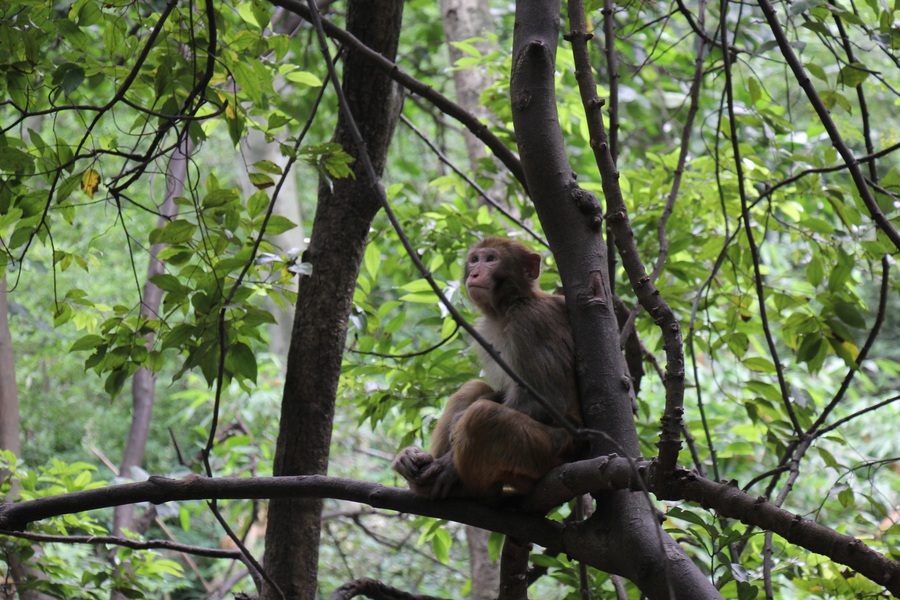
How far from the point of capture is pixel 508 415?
8.81 feet

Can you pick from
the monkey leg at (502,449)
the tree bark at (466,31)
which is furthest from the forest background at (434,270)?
the tree bark at (466,31)

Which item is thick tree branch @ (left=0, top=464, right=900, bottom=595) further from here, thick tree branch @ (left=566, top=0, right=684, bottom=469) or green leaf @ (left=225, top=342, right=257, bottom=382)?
green leaf @ (left=225, top=342, right=257, bottom=382)

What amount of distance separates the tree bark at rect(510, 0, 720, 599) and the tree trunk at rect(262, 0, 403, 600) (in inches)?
45.8

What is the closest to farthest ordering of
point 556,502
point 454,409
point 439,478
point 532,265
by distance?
point 556,502
point 439,478
point 454,409
point 532,265

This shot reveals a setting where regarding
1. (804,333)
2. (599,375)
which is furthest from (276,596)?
(804,333)

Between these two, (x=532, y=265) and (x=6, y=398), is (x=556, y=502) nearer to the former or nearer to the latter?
(x=532, y=265)

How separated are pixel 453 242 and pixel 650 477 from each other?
9.13 feet

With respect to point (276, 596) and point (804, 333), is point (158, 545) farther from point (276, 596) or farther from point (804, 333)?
point (804, 333)

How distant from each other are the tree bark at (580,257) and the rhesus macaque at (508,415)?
428 millimetres

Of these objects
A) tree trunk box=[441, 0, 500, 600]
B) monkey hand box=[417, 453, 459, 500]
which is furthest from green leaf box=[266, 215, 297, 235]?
tree trunk box=[441, 0, 500, 600]

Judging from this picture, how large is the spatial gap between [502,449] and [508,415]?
0.44 feet

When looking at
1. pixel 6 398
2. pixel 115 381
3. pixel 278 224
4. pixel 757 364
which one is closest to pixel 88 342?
pixel 115 381

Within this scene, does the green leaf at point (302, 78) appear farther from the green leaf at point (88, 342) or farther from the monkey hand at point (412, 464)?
the monkey hand at point (412, 464)

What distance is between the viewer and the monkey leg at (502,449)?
2588 mm
